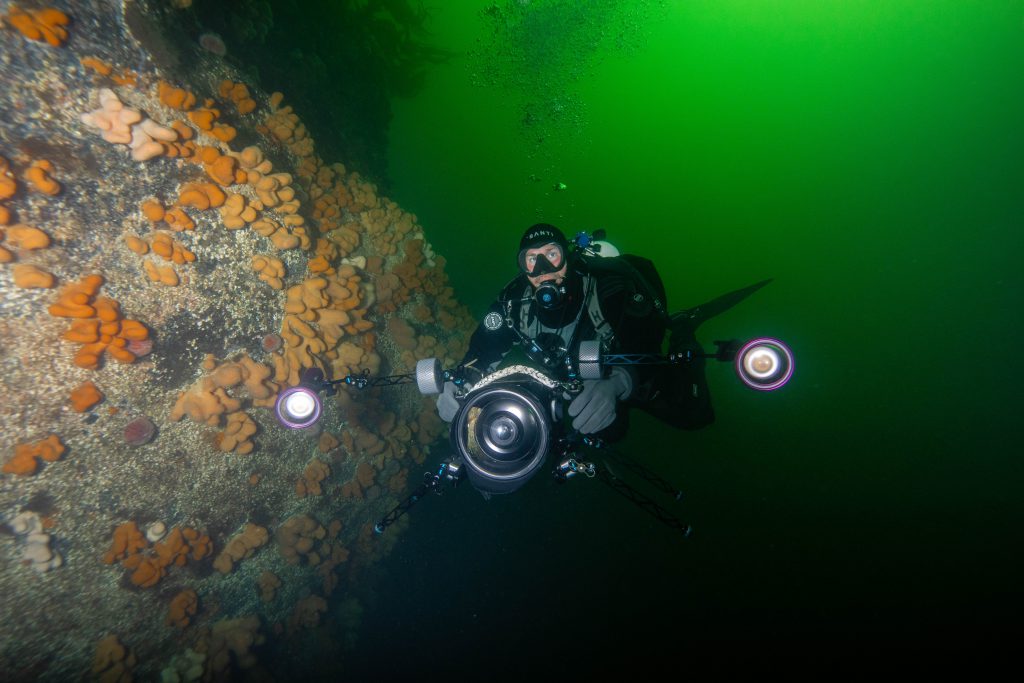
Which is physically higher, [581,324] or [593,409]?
[581,324]

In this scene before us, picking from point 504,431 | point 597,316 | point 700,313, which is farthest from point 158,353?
point 700,313

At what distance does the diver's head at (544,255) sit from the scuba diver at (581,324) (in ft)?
0.04

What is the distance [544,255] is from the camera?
429 cm

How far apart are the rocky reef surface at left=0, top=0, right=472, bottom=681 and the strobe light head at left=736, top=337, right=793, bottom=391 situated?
469 centimetres

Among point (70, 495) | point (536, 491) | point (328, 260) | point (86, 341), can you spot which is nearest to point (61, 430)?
point (70, 495)

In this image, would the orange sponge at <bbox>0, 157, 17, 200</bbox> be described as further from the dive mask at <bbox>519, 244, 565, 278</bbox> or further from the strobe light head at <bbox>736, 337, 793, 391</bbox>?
the strobe light head at <bbox>736, 337, 793, 391</bbox>

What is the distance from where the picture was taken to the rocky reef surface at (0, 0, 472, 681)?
3.40m

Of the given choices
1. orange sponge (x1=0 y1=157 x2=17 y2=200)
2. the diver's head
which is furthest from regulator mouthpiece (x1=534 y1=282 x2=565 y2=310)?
orange sponge (x1=0 y1=157 x2=17 y2=200)

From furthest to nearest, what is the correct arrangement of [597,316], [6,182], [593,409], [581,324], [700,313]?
[700,313] < [581,324] < [597,316] < [593,409] < [6,182]

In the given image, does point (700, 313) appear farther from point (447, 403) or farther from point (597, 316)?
point (447, 403)

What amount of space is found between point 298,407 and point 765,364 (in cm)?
328

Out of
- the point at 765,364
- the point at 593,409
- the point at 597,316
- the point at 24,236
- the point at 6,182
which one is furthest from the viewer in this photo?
the point at 597,316

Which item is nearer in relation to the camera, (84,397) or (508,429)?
(508,429)

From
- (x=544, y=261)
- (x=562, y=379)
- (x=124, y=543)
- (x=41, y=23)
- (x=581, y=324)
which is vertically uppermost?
(x=41, y=23)
